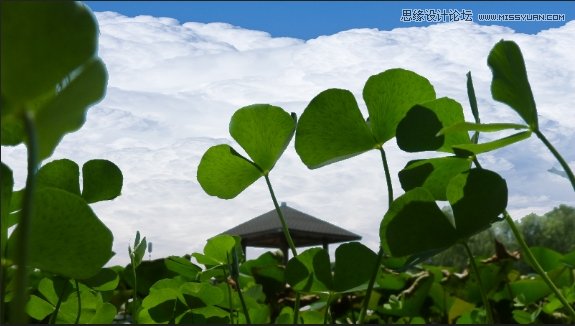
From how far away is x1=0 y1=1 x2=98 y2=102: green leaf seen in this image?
0.11m

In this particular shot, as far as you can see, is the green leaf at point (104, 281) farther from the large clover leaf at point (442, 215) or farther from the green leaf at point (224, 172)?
the large clover leaf at point (442, 215)

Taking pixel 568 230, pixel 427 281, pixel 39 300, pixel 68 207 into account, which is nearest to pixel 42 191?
pixel 68 207

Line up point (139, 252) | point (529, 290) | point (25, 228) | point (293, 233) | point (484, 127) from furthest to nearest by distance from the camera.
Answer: point (293, 233), point (529, 290), point (139, 252), point (484, 127), point (25, 228)

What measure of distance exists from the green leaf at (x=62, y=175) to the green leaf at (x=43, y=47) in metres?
0.19

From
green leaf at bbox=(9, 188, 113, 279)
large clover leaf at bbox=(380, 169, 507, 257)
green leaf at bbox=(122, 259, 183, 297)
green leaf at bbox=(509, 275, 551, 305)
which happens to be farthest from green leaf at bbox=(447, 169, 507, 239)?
green leaf at bbox=(509, 275, 551, 305)

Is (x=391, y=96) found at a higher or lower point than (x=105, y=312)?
higher

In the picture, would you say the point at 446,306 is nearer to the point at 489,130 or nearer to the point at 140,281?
the point at 140,281

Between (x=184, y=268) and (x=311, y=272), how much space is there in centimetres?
15

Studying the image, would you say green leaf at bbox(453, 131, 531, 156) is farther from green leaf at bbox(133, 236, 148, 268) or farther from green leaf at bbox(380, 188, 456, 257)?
green leaf at bbox(133, 236, 148, 268)

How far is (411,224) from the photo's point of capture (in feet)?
0.78

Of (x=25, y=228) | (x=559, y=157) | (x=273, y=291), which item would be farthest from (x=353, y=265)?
(x=273, y=291)

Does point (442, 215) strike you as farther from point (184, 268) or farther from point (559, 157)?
point (184, 268)

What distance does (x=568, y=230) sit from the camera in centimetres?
1388

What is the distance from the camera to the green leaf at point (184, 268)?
0.42 metres
